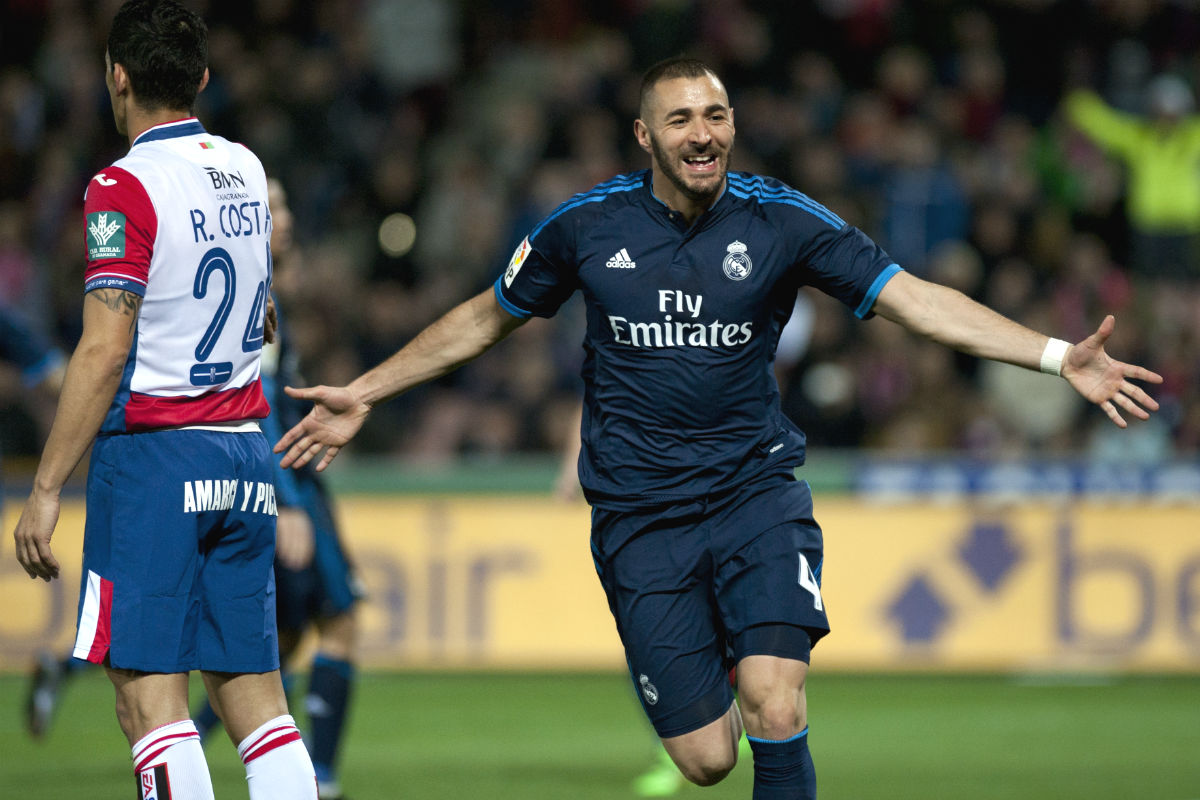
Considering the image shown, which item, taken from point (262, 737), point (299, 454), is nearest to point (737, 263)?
point (299, 454)

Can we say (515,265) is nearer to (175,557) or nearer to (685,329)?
(685,329)

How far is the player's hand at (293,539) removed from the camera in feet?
22.4

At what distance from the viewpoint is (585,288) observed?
561 cm

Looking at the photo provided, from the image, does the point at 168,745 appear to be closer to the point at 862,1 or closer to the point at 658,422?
the point at 658,422

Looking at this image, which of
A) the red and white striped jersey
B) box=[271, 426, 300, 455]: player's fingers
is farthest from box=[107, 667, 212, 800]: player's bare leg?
box=[271, 426, 300, 455]: player's fingers

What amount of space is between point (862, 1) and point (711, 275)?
1122 centimetres

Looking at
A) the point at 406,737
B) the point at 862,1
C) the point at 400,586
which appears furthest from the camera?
the point at 862,1

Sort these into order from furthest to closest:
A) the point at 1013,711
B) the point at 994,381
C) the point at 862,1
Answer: the point at 862,1 < the point at 994,381 < the point at 1013,711

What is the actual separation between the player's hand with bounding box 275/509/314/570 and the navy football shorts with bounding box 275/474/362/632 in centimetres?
16

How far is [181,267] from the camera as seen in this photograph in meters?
4.82

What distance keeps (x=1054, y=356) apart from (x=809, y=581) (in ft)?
3.33

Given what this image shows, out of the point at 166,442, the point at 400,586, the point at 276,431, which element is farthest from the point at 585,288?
the point at 400,586

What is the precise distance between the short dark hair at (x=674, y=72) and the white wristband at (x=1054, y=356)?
1.34m

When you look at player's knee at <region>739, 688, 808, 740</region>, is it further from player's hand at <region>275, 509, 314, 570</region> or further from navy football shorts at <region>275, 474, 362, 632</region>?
navy football shorts at <region>275, 474, 362, 632</region>
